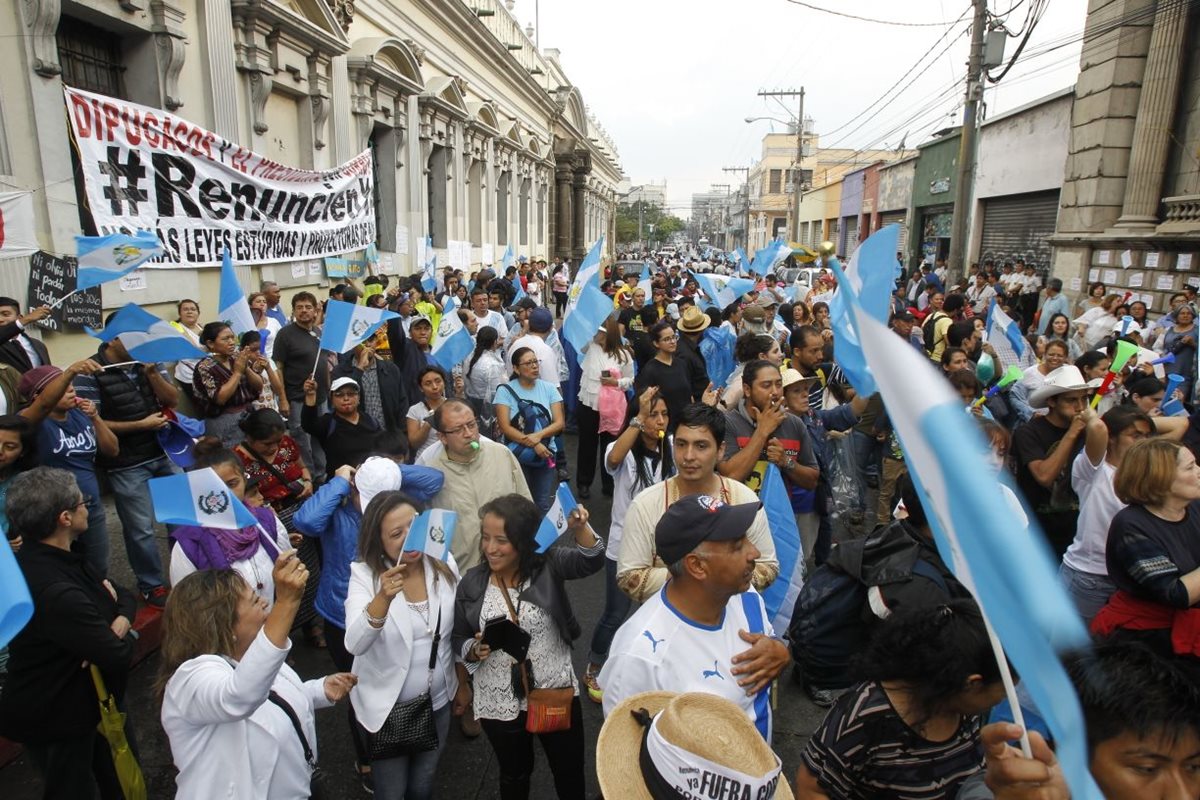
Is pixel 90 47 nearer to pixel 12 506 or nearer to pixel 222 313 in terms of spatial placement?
pixel 222 313

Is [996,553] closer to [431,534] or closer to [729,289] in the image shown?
[431,534]

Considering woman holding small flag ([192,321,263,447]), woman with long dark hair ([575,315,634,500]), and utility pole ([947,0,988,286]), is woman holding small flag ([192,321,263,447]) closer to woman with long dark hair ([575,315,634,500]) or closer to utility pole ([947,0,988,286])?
woman with long dark hair ([575,315,634,500])

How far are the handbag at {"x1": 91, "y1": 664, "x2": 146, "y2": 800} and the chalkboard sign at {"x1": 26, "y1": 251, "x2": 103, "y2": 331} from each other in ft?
15.3

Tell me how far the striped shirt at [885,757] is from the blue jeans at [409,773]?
159 cm

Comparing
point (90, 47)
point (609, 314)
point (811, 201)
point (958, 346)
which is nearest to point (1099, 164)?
point (958, 346)

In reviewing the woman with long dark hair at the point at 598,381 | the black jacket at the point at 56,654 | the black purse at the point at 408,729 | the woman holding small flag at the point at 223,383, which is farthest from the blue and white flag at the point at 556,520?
the woman holding small flag at the point at 223,383

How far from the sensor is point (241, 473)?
3.46 m

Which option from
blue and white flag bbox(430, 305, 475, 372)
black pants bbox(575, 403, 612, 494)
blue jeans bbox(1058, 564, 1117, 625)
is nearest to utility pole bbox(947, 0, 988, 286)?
black pants bbox(575, 403, 612, 494)

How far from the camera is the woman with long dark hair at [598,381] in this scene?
6527 millimetres

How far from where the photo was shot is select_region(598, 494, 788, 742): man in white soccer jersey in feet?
6.85

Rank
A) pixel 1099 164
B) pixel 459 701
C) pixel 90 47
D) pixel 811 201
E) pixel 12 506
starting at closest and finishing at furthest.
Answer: pixel 12 506, pixel 459 701, pixel 90 47, pixel 1099 164, pixel 811 201

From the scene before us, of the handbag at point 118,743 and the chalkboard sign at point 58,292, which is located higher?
the chalkboard sign at point 58,292

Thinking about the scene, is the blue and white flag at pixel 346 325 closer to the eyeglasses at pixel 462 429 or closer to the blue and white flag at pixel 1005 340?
the eyeglasses at pixel 462 429

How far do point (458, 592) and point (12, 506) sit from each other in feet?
5.38
